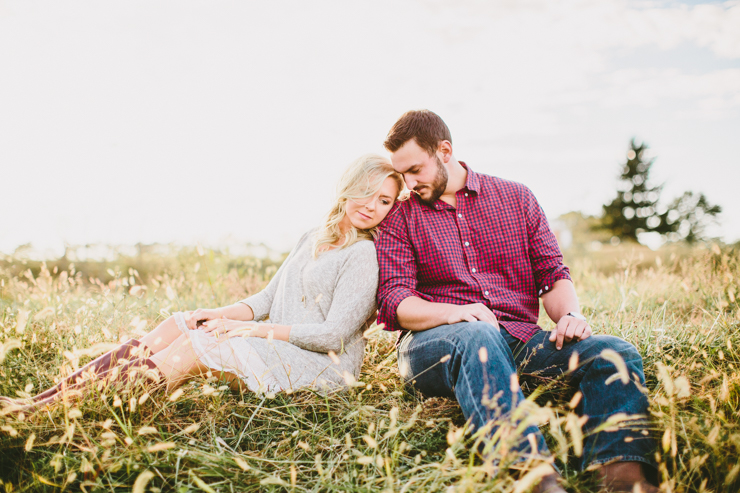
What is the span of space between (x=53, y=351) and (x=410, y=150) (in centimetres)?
279

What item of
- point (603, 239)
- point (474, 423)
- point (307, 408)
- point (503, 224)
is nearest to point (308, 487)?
point (307, 408)

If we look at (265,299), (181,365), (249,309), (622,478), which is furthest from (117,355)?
(622,478)

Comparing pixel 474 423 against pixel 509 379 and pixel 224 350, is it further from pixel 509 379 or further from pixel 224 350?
pixel 224 350

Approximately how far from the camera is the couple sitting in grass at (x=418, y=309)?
6.62 ft

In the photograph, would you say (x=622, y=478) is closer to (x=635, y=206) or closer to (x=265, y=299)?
(x=265, y=299)

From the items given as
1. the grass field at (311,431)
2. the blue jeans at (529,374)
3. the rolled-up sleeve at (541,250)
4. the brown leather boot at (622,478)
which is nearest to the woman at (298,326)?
the grass field at (311,431)

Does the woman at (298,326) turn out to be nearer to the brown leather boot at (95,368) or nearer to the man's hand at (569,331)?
the brown leather boot at (95,368)

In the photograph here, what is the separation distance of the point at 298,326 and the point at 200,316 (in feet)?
2.06

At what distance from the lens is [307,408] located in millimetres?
2336

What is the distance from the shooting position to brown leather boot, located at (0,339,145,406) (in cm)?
208

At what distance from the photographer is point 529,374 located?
2.22 meters

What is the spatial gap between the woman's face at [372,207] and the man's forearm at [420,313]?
604 mm

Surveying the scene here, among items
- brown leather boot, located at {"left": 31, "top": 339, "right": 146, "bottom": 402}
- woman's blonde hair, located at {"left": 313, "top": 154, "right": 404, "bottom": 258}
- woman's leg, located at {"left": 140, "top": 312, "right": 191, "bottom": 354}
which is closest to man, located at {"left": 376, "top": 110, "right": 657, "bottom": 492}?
woman's blonde hair, located at {"left": 313, "top": 154, "right": 404, "bottom": 258}

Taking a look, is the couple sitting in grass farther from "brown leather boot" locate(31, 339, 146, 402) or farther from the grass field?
the grass field
